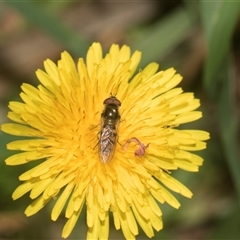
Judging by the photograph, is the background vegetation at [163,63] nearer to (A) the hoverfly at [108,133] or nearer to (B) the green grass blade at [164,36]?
(B) the green grass blade at [164,36]

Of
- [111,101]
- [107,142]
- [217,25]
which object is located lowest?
[107,142]

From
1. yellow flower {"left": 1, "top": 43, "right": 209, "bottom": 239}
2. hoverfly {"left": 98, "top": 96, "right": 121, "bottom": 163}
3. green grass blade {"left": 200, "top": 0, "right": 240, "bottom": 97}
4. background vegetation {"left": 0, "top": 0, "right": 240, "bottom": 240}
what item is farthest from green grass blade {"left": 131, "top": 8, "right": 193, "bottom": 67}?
hoverfly {"left": 98, "top": 96, "right": 121, "bottom": 163}

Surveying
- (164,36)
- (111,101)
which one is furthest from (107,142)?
(164,36)

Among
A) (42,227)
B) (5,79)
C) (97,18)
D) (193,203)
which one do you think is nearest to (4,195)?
(42,227)

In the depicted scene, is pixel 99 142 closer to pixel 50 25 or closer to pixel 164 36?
pixel 50 25

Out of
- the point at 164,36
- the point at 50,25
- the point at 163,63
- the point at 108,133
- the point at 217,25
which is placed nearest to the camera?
the point at 108,133

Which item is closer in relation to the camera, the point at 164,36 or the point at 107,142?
the point at 107,142

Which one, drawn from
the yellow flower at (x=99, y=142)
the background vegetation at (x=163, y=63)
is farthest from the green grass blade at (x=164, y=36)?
the yellow flower at (x=99, y=142)

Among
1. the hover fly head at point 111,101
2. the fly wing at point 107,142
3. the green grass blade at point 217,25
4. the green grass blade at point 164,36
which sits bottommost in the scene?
the fly wing at point 107,142
